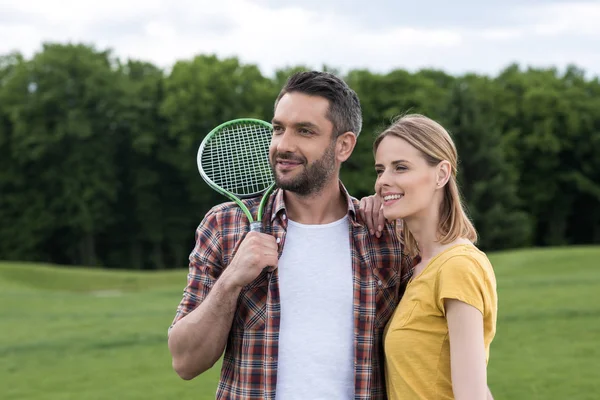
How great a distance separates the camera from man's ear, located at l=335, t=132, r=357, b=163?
329 centimetres

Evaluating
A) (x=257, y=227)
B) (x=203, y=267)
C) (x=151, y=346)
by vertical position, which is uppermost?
(x=257, y=227)

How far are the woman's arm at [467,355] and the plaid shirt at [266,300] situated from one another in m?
0.36

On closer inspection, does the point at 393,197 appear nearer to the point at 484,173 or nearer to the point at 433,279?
the point at 433,279

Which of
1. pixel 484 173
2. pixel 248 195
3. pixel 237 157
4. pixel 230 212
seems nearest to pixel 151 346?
pixel 237 157

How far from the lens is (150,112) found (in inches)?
1889

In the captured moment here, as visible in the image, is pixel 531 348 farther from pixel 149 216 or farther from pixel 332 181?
pixel 149 216

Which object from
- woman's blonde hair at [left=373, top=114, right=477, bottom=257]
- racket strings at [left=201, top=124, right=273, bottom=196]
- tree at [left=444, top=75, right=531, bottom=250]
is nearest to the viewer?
woman's blonde hair at [left=373, top=114, right=477, bottom=257]

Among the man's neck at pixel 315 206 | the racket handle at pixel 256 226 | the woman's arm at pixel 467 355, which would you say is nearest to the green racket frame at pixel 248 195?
the racket handle at pixel 256 226

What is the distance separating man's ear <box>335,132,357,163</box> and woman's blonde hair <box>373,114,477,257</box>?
0.38 feet

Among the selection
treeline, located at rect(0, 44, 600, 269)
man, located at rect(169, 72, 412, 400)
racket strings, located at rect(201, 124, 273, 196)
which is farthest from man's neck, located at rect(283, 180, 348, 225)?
treeline, located at rect(0, 44, 600, 269)

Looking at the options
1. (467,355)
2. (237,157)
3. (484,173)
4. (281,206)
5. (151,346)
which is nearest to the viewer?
(467,355)

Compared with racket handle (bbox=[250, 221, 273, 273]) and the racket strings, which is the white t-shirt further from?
the racket strings

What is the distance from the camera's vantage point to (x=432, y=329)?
3084 millimetres

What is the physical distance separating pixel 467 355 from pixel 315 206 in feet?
2.81
